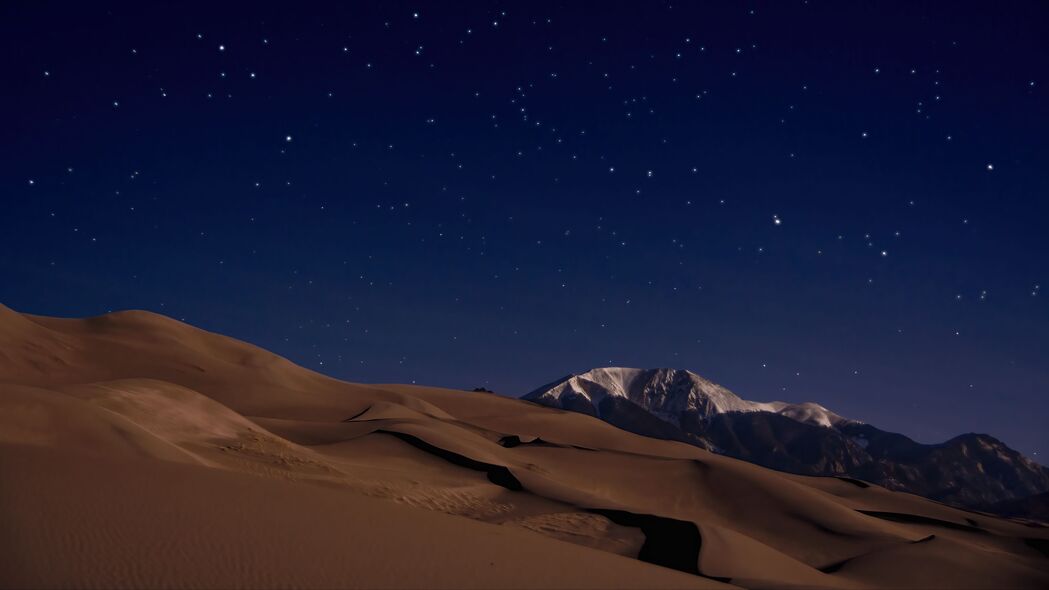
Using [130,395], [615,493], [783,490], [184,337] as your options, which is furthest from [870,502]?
[184,337]

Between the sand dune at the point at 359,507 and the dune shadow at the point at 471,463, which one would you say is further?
the dune shadow at the point at 471,463

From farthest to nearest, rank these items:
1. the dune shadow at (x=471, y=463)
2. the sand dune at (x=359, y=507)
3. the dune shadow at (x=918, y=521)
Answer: the dune shadow at (x=918, y=521)
the dune shadow at (x=471, y=463)
the sand dune at (x=359, y=507)

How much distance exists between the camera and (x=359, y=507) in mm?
9445

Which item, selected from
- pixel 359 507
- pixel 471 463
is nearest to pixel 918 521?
pixel 471 463

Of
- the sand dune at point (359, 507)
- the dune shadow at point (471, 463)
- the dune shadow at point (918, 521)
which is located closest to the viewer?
the sand dune at point (359, 507)

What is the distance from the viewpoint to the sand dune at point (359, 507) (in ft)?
20.8

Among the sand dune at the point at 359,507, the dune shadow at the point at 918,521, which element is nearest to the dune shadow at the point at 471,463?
the sand dune at the point at 359,507

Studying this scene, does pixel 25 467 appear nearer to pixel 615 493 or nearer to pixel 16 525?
pixel 16 525

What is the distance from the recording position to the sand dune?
249 inches

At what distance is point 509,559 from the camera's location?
7.86m

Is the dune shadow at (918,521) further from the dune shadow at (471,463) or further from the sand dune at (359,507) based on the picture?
the dune shadow at (471,463)

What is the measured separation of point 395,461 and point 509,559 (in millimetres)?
16457

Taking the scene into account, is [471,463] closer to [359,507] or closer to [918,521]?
[359,507]

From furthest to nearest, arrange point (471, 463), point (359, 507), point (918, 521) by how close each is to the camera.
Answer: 1. point (918, 521)
2. point (471, 463)
3. point (359, 507)
